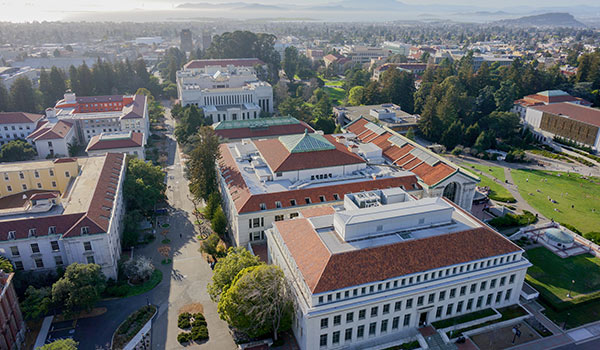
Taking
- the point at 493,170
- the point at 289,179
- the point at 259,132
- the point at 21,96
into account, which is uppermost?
the point at 21,96

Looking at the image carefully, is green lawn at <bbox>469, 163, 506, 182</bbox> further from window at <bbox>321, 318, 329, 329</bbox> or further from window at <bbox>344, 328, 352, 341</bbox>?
window at <bbox>321, 318, 329, 329</bbox>

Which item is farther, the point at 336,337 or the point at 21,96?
the point at 21,96

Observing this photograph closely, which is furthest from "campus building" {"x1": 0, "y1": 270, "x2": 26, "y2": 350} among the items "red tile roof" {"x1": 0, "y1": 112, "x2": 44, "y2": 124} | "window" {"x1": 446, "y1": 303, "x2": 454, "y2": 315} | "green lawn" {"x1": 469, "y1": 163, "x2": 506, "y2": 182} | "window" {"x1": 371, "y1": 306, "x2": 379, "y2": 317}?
"green lawn" {"x1": 469, "y1": 163, "x2": 506, "y2": 182}

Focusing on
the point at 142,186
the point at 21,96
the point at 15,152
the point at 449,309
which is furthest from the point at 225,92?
the point at 449,309

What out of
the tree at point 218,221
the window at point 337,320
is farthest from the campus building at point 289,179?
the window at point 337,320

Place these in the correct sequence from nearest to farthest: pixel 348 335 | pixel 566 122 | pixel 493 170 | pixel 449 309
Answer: pixel 348 335 < pixel 449 309 < pixel 493 170 < pixel 566 122

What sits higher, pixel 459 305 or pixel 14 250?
pixel 14 250

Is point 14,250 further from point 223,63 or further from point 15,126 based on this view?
point 223,63
